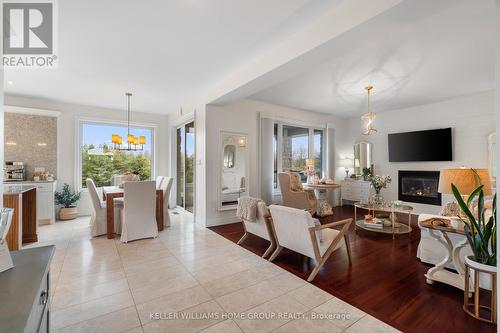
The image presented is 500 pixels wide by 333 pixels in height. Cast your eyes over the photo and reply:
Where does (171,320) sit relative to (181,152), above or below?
below

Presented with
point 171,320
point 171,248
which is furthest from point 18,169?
point 171,320

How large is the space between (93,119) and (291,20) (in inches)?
207

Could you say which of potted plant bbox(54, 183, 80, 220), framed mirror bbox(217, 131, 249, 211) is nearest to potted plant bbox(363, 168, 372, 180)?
framed mirror bbox(217, 131, 249, 211)

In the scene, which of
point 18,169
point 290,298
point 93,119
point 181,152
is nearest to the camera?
point 290,298

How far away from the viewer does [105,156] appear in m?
5.70

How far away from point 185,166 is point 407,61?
490 cm

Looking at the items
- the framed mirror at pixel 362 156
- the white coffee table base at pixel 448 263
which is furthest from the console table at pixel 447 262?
the framed mirror at pixel 362 156

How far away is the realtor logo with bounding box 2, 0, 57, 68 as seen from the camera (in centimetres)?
208

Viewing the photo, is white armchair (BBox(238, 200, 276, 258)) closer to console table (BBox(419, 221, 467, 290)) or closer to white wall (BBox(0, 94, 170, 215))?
console table (BBox(419, 221, 467, 290))

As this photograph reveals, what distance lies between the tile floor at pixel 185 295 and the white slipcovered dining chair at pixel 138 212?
0.34 m

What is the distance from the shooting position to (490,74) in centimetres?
369

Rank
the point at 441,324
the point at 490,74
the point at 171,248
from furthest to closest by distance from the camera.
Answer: the point at 490,74 < the point at 171,248 < the point at 441,324

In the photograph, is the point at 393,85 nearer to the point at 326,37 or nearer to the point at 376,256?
the point at 326,37

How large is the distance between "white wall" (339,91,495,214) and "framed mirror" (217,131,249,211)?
401 centimetres
